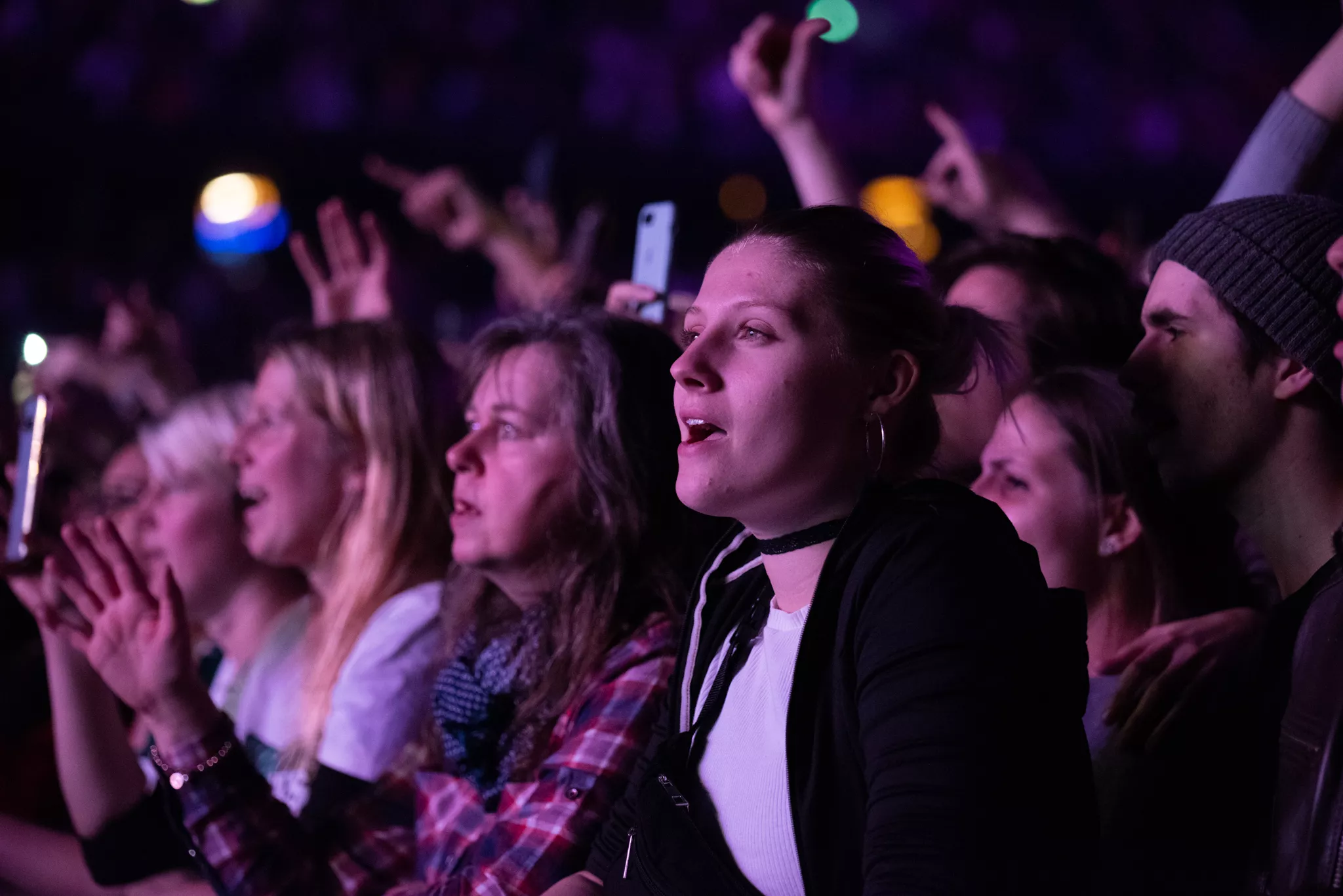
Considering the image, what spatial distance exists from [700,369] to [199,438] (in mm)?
1761

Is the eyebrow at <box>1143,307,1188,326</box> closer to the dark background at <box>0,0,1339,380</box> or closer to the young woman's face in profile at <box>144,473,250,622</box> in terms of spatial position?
the young woman's face in profile at <box>144,473,250,622</box>

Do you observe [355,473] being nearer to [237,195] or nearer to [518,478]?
[518,478]

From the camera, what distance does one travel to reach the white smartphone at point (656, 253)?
6.71 feet

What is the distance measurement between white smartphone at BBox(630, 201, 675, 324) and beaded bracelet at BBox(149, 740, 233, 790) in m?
0.90

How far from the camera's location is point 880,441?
4.14 ft

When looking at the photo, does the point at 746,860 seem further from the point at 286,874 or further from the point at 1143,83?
the point at 1143,83

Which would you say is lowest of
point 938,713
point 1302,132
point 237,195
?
point 938,713

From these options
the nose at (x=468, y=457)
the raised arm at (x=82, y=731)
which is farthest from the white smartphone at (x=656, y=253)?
the raised arm at (x=82, y=731)

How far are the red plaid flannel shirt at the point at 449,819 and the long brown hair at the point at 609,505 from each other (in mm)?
55

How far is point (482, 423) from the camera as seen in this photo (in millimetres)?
1856

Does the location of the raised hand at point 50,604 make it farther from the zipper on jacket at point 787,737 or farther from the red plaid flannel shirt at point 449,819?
the zipper on jacket at point 787,737

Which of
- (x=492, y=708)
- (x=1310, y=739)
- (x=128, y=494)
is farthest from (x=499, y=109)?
(x=1310, y=739)

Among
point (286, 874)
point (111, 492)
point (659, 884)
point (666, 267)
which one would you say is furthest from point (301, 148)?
point (659, 884)

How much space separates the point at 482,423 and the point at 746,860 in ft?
2.87
